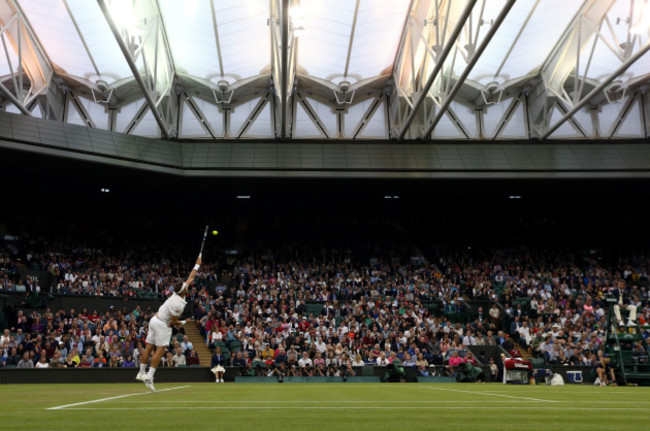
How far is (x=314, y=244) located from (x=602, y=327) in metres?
17.1

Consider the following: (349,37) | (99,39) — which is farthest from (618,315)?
(99,39)

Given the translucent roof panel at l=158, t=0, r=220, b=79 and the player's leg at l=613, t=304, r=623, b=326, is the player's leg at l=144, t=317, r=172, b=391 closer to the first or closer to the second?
the player's leg at l=613, t=304, r=623, b=326

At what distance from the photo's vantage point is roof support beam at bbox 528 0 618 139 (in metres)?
25.2

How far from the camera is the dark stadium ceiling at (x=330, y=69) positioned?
24828mm

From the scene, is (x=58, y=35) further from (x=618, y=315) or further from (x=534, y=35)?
(x=618, y=315)

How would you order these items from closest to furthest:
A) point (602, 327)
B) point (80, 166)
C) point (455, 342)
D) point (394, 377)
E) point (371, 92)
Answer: point (394, 377) < point (455, 342) < point (602, 327) < point (80, 166) < point (371, 92)

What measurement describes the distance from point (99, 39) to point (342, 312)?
56.9 feet

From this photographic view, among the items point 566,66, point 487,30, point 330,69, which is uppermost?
point 487,30

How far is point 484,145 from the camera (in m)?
32.9

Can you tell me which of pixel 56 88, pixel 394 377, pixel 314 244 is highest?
pixel 56 88

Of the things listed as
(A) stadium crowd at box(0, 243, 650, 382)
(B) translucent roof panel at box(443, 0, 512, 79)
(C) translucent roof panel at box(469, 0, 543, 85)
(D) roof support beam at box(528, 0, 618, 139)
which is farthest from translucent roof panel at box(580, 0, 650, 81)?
(A) stadium crowd at box(0, 243, 650, 382)

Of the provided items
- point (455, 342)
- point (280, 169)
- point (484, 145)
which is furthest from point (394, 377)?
point (484, 145)

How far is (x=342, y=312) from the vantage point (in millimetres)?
28750

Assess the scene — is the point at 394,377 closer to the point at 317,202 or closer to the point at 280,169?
the point at 280,169
